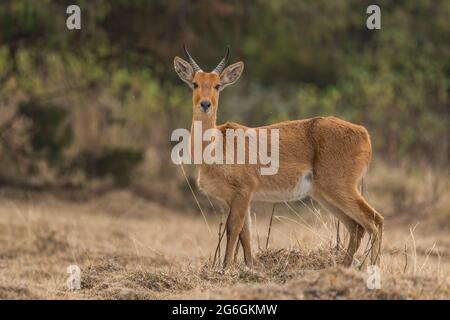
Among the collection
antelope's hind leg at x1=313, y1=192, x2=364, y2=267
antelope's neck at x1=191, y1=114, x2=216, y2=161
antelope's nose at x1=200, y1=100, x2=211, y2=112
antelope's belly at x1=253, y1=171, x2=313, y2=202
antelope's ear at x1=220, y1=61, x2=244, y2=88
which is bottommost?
antelope's hind leg at x1=313, y1=192, x2=364, y2=267

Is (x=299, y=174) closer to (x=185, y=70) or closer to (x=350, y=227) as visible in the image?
(x=350, y=227)

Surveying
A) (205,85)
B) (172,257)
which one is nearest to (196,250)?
(172,257)

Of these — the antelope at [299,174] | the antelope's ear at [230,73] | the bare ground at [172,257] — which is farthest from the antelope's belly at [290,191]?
the antelope's ear at [230,73]

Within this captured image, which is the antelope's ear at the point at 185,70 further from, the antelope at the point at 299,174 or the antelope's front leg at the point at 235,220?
the antelope's front leg at the point at 235,220

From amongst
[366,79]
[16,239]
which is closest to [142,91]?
[366,79]

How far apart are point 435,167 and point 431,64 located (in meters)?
2.56

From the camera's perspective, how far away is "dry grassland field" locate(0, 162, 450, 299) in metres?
7.52

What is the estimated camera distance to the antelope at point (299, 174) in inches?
352

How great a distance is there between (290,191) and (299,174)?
184 mm

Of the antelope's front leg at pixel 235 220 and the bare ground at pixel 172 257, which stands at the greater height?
the antelope's front leg at pixel 235 220

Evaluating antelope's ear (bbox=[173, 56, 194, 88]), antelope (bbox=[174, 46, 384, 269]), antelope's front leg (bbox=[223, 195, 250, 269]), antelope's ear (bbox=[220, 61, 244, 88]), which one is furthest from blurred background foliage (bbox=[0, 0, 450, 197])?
antelope's front leg (bbox=[223, 195, 250, 269])

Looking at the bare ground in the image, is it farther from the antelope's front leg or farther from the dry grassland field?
the antelope's front leg
